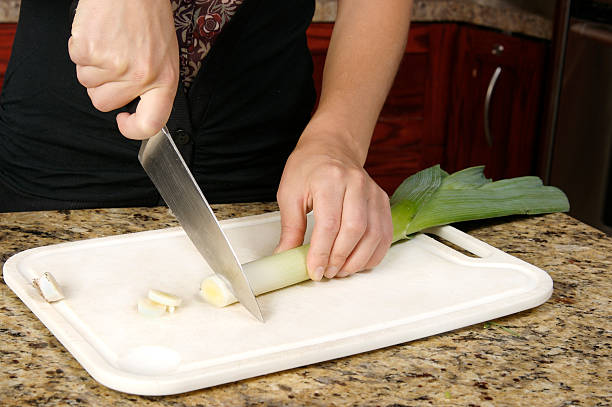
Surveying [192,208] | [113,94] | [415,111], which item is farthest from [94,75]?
[415,111]

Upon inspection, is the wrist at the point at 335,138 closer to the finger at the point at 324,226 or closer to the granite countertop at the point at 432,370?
the finger at the point at 324,226

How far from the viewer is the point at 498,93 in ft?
8.50

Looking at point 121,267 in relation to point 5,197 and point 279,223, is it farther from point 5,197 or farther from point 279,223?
point 5,197

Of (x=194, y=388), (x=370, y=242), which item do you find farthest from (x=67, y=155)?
(x=194, y=388)

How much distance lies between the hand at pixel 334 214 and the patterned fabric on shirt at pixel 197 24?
0.97 feet

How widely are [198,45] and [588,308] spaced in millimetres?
715

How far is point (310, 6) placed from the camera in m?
1.36

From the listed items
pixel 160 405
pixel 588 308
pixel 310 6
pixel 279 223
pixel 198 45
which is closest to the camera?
pixel 160 405

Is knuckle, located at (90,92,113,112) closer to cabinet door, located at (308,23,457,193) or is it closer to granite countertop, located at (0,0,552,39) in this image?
granite countertop, located at (0,0,552,39)

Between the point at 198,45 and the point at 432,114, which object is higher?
the point at 198,45

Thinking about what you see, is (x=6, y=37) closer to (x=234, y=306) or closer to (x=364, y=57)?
(x=364, y=57)

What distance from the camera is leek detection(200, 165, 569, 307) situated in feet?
3.47

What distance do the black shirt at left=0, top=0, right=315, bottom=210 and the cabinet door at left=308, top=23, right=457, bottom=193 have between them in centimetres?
109

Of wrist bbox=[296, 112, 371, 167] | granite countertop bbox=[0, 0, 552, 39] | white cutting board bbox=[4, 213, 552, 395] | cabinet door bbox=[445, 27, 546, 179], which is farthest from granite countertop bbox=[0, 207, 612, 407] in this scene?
cabinet door bbox=[445, 27, 546, 179]
